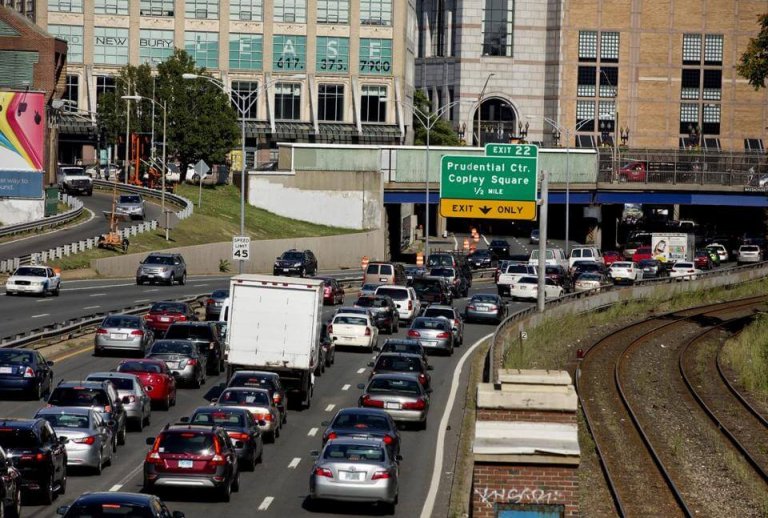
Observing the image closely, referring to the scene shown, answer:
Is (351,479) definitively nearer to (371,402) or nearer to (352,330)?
(371,402)

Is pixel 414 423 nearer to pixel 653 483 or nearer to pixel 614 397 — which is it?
pixel 653 483

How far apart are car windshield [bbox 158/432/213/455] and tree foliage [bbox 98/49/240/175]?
291ft

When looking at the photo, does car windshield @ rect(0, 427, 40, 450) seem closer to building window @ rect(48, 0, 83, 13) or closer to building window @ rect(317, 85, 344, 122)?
building window @ rect(48, 0, 83, 13)

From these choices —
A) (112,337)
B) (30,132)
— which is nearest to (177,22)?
(30,132)

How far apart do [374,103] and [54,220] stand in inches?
2166

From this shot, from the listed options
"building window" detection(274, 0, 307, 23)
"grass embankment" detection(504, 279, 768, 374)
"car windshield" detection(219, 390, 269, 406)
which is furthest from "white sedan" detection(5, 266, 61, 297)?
"building window" detection(274, 0, 307, 23)

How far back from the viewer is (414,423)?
120 feet

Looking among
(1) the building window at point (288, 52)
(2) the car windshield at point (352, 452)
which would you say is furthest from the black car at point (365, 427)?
(1) the building window at point (288, 52)

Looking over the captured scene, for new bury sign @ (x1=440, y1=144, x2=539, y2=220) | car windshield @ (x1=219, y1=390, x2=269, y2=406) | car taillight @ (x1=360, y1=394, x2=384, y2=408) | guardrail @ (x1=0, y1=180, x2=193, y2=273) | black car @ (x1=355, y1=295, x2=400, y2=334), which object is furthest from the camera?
guardrail @ (x1=0, y1=180, x2=193, y2=273)

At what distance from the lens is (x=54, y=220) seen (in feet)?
290

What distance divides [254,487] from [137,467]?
2.67m

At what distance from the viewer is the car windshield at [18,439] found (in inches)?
1008

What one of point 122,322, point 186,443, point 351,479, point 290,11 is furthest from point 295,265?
point 290,11

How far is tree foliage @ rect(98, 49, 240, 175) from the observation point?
114875 millimetres
